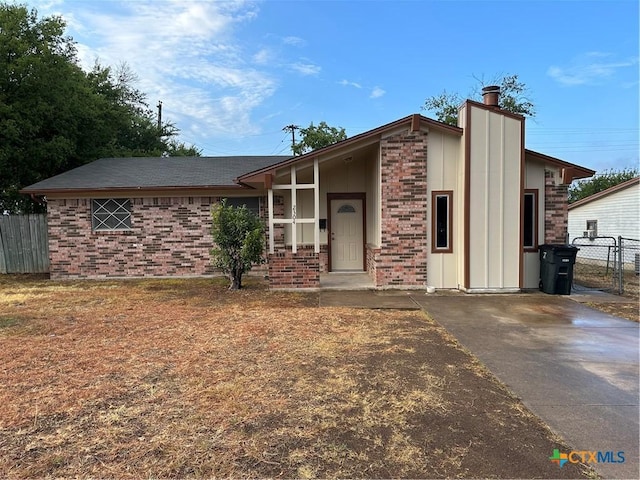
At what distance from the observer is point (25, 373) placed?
13.9 ft

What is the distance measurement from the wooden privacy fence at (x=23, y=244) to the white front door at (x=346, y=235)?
9.09m

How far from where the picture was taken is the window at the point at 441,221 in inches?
359

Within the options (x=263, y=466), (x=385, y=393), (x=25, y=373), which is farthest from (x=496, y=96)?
(x=25, y=373)

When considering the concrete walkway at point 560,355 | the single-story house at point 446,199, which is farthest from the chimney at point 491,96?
→ the concrete walkway at point 560,355

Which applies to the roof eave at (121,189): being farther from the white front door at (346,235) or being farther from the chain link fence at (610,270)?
the chain link fence at (610,270)

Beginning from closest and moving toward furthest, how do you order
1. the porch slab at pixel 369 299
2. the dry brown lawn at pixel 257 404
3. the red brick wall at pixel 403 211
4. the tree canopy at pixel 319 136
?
the dry brown lawn at pixel 257 404
the porch slab at pixel 369 299
the red brick wall at pixel 403 211
the tree canopy at pixel 319 136

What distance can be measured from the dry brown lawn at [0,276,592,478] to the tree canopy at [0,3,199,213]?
9.42 metres

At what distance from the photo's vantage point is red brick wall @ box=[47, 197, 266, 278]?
1155 centimetres

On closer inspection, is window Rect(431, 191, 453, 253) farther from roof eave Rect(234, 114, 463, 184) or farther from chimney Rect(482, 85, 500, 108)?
chimney Rect(482, 85, 500, 108)

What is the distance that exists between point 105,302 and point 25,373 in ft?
13.3

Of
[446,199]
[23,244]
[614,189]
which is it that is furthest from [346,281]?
[614,189]

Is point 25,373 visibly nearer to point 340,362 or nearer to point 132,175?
point 340,362

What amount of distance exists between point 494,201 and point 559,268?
1.93m

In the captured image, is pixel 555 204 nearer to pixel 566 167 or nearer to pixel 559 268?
pixel 566 167
